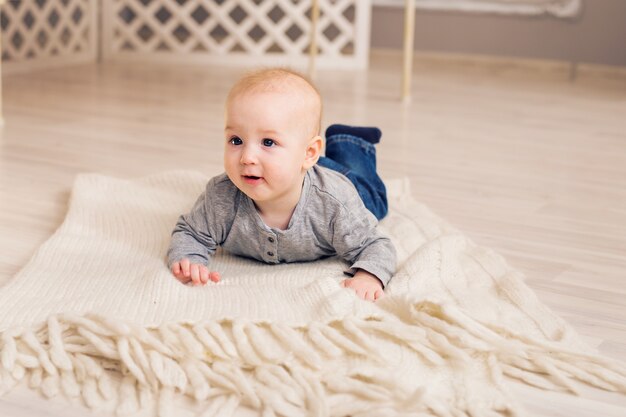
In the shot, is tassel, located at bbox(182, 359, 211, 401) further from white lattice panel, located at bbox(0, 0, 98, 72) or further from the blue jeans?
white lattice panel, located at bbox(0, 0, 98, 72)

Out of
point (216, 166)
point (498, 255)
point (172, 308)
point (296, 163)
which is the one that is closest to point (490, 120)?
point (216, 166)

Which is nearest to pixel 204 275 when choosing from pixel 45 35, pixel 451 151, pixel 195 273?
pixel 195 273

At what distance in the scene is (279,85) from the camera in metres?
1.05

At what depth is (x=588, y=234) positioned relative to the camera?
143 cm

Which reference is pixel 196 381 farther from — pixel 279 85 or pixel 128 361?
pixel 279 85

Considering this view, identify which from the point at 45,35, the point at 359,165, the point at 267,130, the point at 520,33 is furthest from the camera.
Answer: the point at 520,33

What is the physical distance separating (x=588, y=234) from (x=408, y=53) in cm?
138

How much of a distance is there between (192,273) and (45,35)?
262 cm

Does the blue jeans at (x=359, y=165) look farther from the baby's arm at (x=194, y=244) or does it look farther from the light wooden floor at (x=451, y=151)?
the baby's arm at (x=194, y=244)

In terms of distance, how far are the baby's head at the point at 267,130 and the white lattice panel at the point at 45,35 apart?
2182 mm

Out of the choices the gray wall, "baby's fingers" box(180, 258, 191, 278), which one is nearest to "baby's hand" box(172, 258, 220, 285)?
"baby's fingers" box(180, 258, 191, 278)

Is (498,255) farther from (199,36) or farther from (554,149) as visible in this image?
(199,36)

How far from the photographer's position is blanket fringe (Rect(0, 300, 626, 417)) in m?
0.82

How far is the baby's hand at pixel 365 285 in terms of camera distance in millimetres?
1042
